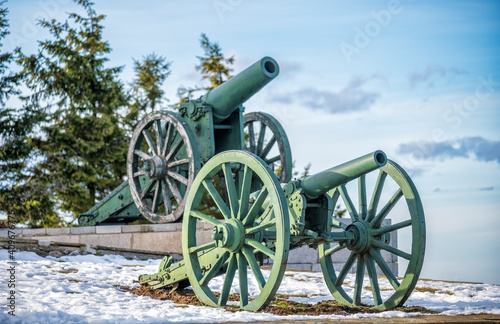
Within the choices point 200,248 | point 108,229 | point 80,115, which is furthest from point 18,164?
point 200,248

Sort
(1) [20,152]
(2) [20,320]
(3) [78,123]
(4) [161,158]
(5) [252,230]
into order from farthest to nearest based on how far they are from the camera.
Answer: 1. (3) [78,123]
2. (1) [20,152]
3. (4) [161,158]
4. (5) [252,230]
5. (2) [20,320]

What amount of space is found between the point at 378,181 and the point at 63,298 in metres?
3.18

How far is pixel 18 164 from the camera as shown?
17.9 m

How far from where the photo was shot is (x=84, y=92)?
19734 millimetres

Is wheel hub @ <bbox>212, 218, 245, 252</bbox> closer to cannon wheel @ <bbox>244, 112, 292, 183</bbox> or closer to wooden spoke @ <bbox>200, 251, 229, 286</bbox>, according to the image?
wooden spoke @ <bbox>200, 251, 229, 286</bbox>

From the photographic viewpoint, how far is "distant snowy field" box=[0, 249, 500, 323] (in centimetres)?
535

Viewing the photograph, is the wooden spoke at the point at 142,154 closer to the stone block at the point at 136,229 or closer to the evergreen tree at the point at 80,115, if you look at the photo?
→ the stone block at the point at 136,229

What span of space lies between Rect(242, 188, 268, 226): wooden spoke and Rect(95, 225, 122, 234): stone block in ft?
19.0

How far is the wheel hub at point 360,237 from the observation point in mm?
6359

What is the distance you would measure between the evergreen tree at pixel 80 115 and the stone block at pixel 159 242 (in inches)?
295

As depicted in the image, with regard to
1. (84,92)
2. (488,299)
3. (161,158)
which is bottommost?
(488,299)

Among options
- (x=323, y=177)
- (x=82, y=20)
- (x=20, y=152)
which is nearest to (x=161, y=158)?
(x=323, y=177)

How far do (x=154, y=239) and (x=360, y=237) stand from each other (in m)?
4.95

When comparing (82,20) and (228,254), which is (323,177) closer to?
(228,254)
